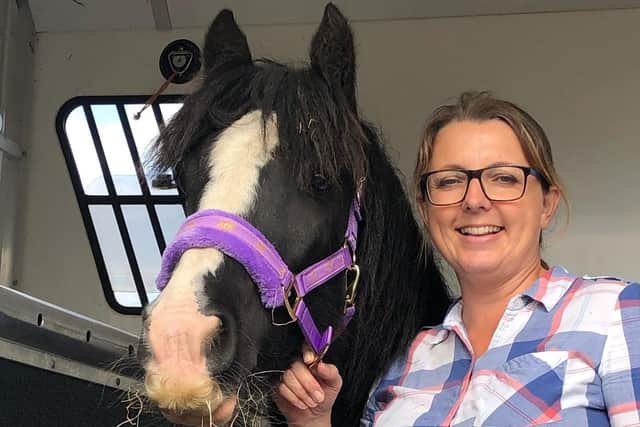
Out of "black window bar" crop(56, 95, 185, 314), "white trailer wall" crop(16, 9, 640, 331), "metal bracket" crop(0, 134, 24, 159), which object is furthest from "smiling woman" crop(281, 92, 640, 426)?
"metal bracket" crop(0, 134, 24, 159)

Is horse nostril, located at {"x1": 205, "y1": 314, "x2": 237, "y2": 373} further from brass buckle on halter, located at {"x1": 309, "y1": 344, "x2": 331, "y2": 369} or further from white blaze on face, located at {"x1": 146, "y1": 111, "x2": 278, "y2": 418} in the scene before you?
brass buckle on halter, located at {"x1": 309, "y1": 344, "x2": 331, "y2": 369}

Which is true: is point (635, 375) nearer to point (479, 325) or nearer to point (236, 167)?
point (479, 325)

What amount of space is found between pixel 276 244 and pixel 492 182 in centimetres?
32

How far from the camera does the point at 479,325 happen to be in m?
1.09

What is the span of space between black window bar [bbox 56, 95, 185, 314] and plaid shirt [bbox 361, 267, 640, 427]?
184 centimetres

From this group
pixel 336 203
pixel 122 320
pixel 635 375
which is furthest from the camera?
pixel 122 320

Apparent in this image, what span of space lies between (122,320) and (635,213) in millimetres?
1927

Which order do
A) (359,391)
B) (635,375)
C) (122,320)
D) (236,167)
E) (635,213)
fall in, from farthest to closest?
(122,320) < (635,213) < (359,391) < (236,167) < (635,375)

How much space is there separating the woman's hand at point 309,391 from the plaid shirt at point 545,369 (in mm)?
84

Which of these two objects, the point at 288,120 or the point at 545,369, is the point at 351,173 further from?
the point at 545,369

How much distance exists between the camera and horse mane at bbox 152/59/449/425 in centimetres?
109

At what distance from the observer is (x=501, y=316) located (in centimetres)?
107

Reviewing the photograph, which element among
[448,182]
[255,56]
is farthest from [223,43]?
[255,56]

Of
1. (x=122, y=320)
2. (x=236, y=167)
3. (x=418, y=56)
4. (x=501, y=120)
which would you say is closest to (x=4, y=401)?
(x=236, y=167)
